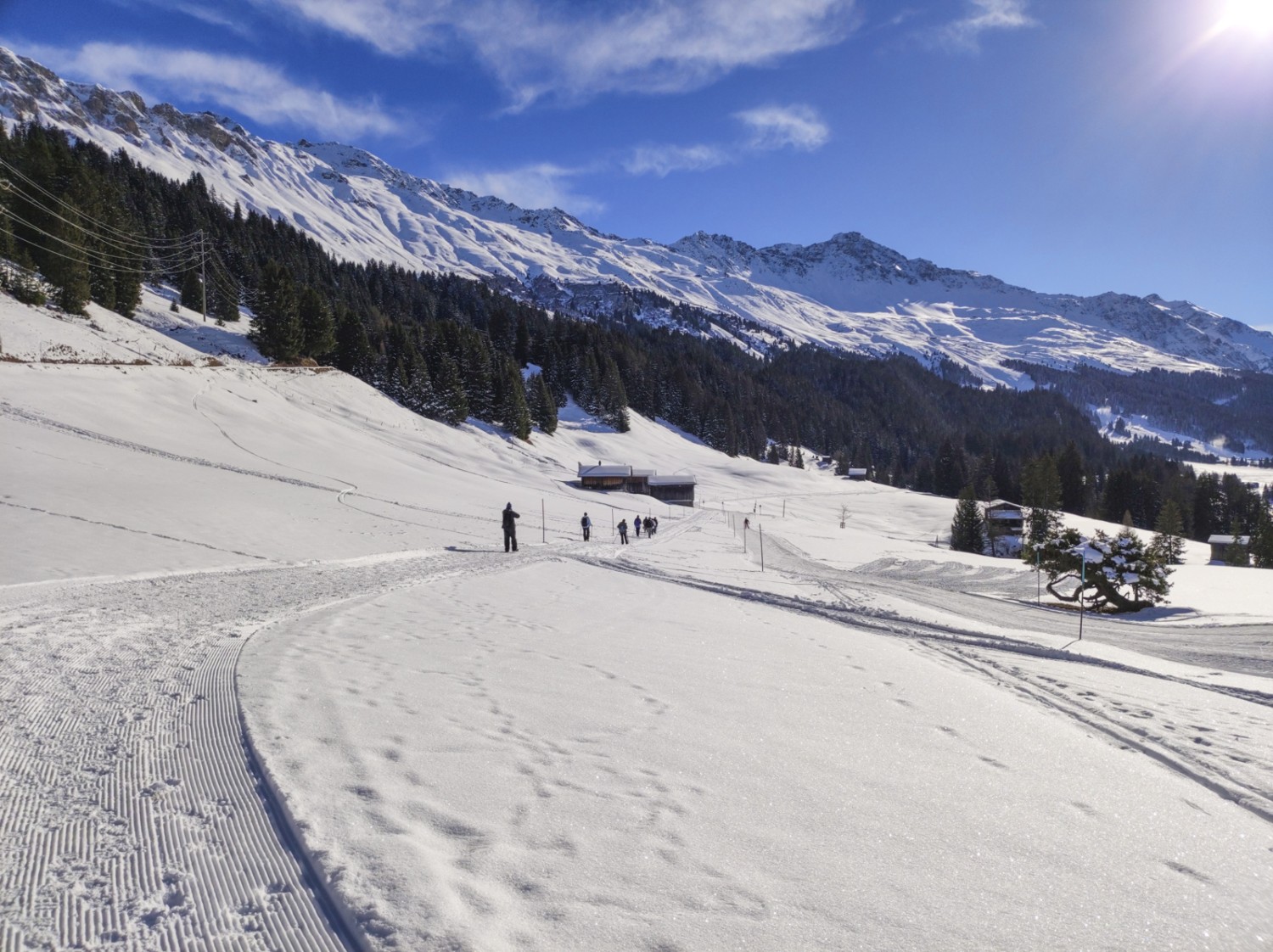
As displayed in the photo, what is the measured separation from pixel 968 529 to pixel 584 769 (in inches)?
2673

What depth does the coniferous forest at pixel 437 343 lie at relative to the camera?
58.7 metres

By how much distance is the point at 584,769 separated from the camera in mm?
4574

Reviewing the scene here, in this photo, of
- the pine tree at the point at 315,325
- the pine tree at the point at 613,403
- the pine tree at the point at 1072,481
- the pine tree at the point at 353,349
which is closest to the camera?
the pine tree at the point at 315,325

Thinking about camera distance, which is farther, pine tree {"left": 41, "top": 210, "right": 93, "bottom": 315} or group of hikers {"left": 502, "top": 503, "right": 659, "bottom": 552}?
pine tree {"left": 41, "top": 210, "right": 93, "bottom": 315}

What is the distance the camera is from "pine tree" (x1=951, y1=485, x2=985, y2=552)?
204 feet

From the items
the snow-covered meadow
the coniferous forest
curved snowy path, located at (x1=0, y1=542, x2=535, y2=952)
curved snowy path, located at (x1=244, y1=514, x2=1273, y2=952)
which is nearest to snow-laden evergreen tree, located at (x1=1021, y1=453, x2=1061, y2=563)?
the coniferous forest

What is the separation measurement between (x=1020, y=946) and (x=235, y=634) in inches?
347

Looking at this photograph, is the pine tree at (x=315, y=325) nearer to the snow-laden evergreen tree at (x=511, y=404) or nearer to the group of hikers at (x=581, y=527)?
the snow-laden evergreen tree at (x=511, y=404)

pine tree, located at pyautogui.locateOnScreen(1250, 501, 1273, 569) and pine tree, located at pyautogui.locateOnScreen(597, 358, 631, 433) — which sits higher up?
pine tree, located at pyautogui.locateOnScreen(597, 358, 631, 433)

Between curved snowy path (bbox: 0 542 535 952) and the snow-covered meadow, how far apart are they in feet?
0.07

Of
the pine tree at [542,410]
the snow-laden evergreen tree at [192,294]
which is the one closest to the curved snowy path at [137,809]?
the pine tree at [542,410]

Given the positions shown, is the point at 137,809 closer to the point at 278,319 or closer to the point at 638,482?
the point at 638,482

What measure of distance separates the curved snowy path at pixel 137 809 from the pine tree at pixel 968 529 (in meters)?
66.5

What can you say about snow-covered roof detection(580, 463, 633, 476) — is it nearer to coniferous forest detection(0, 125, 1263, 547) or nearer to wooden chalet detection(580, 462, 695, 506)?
wooden chalet detection(580, 462, 695, 506)
